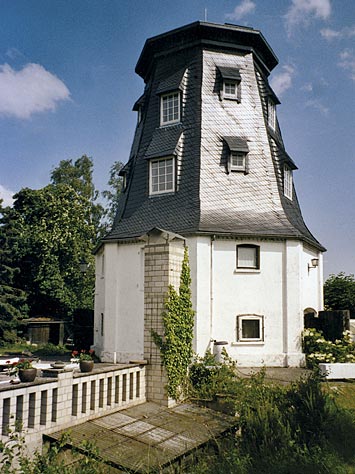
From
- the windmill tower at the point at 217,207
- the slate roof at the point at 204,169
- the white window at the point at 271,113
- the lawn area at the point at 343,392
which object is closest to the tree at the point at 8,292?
the windmill tower at the point at 217,207

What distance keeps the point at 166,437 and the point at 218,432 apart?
105 centimetres

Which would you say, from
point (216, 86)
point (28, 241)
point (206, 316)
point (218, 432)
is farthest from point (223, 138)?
point (28, 241)

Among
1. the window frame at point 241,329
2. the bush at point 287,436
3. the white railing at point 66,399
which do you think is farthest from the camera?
the window frame at point 241,329

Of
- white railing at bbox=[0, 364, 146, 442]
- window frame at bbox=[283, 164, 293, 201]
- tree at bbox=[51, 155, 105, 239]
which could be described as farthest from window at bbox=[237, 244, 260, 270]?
tree at bbox=[51, 155, 105, 239]

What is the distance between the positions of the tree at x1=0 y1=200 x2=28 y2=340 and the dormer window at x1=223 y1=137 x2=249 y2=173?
611 inches

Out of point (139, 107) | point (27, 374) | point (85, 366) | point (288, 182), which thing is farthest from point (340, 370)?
→ point (139, 107)

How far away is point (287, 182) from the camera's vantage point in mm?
19312

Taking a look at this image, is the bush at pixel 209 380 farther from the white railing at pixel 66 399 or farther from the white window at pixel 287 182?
the white window at pixel 287 182

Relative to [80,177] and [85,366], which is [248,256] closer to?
[85,366]

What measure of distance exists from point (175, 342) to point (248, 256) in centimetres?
664

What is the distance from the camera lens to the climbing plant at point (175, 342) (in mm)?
9961

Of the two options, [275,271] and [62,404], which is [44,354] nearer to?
[275,271]

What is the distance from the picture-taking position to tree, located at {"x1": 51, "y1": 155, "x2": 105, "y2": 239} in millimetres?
37875

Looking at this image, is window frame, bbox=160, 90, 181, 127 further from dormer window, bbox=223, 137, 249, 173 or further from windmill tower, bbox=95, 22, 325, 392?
dormer window, bbox=223, 137, 249, 173
